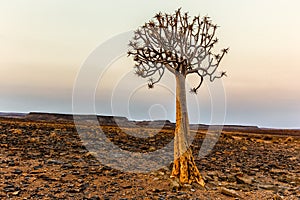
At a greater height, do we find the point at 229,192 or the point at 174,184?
the point at 174,184

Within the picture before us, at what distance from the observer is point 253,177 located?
602 inches

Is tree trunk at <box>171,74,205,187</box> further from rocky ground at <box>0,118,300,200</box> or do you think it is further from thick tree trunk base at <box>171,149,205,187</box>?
rocky ground at <box>0,118,300,200</box>

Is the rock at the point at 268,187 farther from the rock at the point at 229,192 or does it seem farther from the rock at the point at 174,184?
the rock at the point at 174,184

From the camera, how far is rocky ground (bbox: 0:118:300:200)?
11.1 metres

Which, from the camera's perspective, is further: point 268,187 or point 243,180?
point 243,180

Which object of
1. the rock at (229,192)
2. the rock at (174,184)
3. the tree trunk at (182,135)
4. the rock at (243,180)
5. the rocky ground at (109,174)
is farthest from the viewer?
the rock at (243,180)

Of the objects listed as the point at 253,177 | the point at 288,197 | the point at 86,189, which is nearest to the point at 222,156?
the point at 253,177

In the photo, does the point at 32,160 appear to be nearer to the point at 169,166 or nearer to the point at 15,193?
the point at 15,193

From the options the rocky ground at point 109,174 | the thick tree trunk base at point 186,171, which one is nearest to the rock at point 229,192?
the rocky ground at point 109,174

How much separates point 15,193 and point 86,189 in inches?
98.2

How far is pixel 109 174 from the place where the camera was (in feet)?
43.9

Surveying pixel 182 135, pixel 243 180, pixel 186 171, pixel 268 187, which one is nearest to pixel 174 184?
pixel 186 171

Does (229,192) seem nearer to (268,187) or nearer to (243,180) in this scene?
(243,180)

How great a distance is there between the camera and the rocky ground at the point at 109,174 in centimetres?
1109
